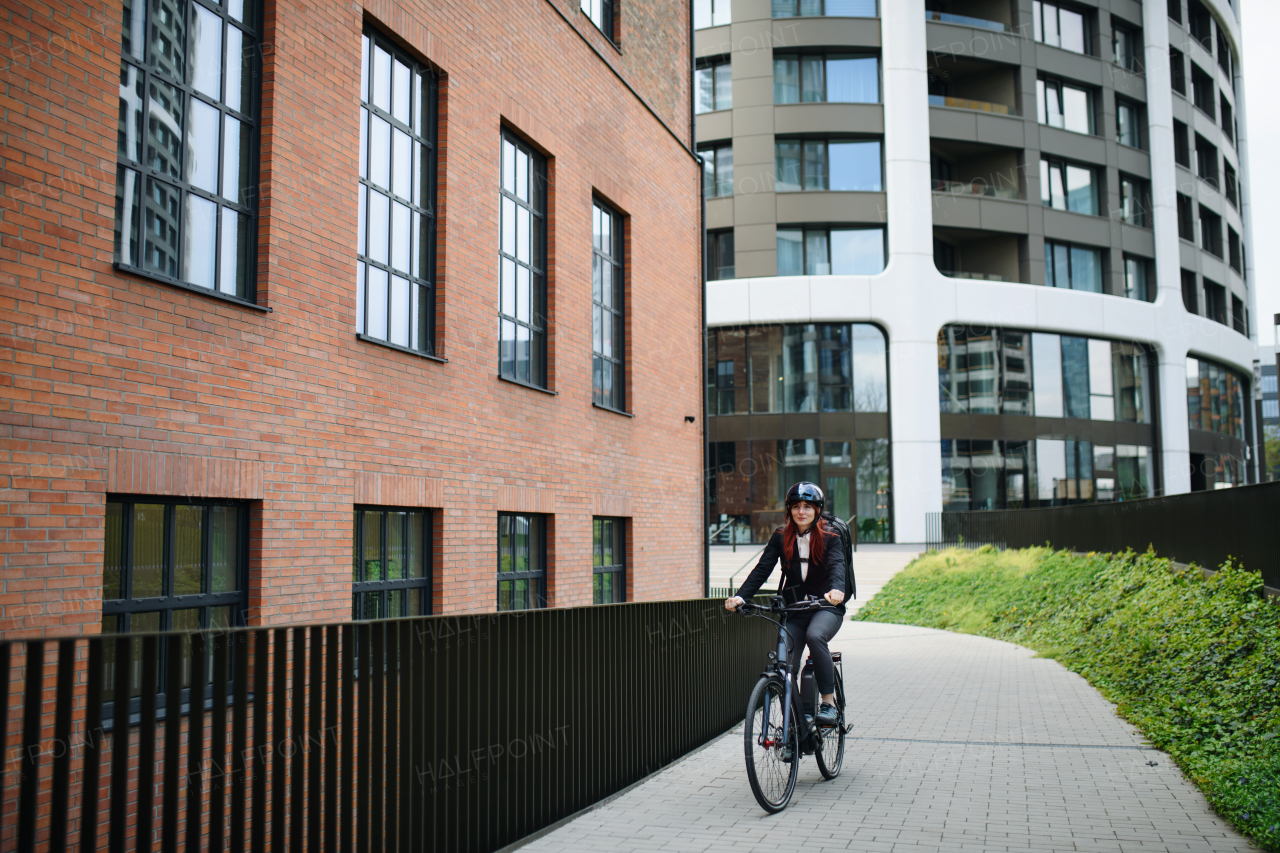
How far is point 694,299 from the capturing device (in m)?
17.5

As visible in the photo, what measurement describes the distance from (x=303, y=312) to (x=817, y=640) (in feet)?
14.6

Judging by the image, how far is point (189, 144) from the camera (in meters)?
7.04

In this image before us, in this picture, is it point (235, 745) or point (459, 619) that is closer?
point (235, 745)

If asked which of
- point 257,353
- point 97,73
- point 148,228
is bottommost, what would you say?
point 257,353

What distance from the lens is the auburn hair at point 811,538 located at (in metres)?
7.05

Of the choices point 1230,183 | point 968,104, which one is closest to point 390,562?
point 968,104

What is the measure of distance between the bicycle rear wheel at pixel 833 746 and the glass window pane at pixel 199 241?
5.24 m

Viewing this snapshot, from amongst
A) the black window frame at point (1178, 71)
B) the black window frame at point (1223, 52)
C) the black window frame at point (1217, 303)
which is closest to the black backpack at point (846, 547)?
the black window frame at point (1178, 71)

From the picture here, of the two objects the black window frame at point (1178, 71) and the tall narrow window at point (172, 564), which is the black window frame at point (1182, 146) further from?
the tall narrow window at point (172, 564)

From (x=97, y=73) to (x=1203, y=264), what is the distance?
152ft

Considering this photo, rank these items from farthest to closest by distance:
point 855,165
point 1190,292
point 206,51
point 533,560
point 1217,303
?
point 1217,303, point 1190,292, point 855,165, point 533,560, point 206,51

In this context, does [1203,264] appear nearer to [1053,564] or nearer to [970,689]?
[1053,564]

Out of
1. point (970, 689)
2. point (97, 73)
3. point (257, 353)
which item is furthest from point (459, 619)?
point (970, 689)

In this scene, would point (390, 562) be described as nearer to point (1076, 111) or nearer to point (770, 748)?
point (770, 748)
